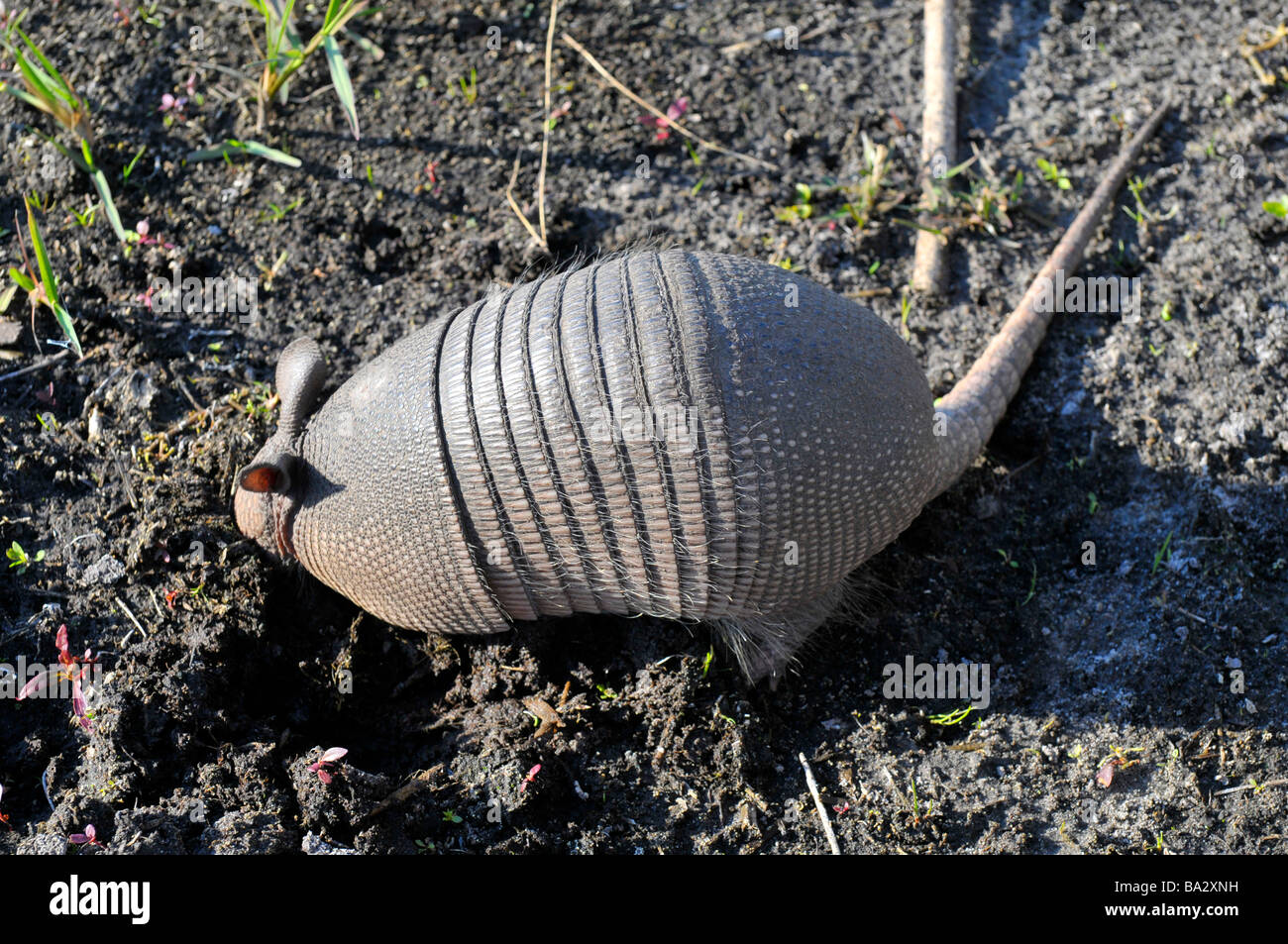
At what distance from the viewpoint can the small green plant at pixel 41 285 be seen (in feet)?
15.2

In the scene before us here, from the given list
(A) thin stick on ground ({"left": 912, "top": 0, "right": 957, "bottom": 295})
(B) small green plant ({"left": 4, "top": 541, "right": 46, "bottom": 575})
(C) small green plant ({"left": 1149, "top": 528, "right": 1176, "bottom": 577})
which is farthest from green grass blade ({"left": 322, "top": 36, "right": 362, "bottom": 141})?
(C) small green plant ({"left": 1149, "top": 528, "right": 1176, "bottom": 577})

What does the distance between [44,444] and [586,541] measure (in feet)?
8.76

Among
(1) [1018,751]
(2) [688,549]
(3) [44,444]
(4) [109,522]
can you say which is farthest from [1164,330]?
(3) [44,444]

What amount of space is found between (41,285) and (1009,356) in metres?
4.58

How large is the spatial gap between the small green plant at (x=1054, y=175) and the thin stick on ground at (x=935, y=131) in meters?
0.46

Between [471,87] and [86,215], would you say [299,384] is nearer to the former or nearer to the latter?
[86,215]

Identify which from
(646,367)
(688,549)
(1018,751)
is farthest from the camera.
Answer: (1018,751)

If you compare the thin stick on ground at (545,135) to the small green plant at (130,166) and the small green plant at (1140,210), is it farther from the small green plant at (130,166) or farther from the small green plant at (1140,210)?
the small green plant at (1140,210)

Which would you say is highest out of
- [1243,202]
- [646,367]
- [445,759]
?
[1243,202]

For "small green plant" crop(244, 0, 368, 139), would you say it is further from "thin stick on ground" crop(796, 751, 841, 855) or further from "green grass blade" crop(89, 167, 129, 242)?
"thin stick on ground" crop(796, 751, 841, 855)

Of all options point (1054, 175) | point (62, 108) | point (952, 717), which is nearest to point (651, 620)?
point (952, 717)

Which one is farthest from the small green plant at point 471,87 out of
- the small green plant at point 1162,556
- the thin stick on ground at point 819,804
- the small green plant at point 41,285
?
the small green plant at point 1162,556
